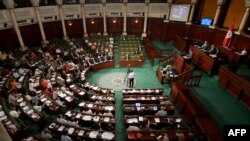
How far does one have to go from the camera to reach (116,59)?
17531 mm

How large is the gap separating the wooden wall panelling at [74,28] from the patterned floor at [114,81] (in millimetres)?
7738

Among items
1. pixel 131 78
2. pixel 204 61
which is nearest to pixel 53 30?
pixel 131 78

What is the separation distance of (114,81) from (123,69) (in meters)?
2.25

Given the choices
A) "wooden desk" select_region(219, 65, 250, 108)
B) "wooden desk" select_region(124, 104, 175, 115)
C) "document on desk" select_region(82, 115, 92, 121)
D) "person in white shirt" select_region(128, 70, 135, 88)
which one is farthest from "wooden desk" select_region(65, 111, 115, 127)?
"wooden desk" select_region(219, 65, 250, 108)

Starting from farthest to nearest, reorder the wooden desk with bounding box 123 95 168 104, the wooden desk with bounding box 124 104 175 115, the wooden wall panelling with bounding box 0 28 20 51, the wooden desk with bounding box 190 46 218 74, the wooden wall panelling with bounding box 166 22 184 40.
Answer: the wooden wall panelling with bounding box 166 22 184 40 < the wooden wall panelling with bounding box 0 28 20 51 < the wooden desk with bounding box 190 46 218 74 < the wooden desk with bounding box 123 95 168 104 < the wooden desk with bounding box 124 104 175 115

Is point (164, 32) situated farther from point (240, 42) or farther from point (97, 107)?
point (97, 107)

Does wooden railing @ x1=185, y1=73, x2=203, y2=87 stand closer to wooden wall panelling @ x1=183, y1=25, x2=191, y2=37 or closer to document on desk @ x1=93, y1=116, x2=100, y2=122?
document on desk @ x1=93, y1=116, x2=100, y2=122

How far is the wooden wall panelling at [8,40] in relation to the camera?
15.7 meters

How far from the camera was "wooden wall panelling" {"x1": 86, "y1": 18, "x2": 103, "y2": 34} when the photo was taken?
66.7ft

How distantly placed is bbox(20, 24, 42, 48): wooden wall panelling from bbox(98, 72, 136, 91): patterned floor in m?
8.48

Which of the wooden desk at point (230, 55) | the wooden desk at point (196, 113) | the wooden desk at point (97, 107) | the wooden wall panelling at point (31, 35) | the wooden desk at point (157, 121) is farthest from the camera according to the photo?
the wooden wall panelling at point (31, 35)

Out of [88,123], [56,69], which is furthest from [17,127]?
[56,69]

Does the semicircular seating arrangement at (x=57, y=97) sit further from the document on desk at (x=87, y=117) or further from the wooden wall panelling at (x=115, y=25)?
the wooden wall panelling at (x=115, y=25)

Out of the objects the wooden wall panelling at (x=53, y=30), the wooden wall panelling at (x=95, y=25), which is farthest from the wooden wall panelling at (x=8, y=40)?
the wooden wall panelling at (x=95, y=25)
